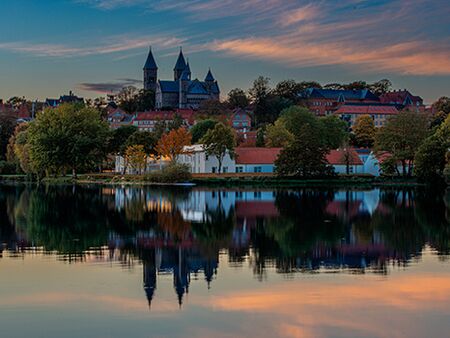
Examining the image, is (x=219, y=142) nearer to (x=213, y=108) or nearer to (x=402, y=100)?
(x=213, y=108)

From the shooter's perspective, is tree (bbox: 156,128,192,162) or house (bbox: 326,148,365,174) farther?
house (bbox: 326,148,365,174)

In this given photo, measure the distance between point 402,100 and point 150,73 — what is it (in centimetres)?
6094

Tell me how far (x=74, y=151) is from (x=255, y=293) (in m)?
61.0

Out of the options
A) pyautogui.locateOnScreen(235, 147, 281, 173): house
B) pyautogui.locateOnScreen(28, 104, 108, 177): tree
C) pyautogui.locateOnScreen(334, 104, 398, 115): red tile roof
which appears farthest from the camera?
pyautogui.locateOnScreen(334, 104, 398, 115): red tile roof

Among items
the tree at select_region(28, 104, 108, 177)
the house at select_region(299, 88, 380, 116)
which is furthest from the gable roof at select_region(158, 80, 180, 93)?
the tree at select_region(28, 104, 108, 177)

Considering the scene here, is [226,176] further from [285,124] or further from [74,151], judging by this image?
[285,124]

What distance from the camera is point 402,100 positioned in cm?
16775

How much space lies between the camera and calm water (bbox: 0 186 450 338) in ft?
39.6

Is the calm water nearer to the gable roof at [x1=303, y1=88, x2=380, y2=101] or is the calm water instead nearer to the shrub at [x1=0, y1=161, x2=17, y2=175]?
the shrub at [x1=0, y1=161, x2=17, y2=175]

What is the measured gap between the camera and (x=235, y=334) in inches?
450

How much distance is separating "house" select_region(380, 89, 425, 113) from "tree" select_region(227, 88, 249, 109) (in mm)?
35622

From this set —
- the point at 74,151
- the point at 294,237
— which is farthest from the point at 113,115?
the point at 294,237

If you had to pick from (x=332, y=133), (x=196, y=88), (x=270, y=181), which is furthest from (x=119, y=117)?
(x=270, y=181)

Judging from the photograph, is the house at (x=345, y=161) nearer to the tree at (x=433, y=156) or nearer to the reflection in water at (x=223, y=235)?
the tree at (x=433, y=156)
